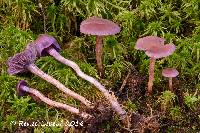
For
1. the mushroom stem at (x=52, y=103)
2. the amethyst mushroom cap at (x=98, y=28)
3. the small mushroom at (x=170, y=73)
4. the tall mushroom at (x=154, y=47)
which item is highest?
the amethyst mushroom cap at (x=98, y=28)

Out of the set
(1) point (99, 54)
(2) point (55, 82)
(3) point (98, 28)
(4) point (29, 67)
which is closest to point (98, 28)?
(3) point (98, 28)

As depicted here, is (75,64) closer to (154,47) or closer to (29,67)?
(29,67)

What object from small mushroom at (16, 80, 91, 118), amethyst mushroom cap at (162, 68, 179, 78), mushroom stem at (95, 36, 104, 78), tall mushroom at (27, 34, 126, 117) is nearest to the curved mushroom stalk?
amethyst mushroom cap at (162, 68, 179, 78)

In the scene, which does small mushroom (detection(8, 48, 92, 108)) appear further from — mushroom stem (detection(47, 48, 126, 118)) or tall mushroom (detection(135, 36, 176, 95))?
tall mushroom (detection(135, 36, 176, 95))

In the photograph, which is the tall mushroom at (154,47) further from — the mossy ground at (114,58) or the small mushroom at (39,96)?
the small mushroom at (39,96)

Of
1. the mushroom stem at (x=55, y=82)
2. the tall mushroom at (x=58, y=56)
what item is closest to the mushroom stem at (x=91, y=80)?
the tall mushroom at (x=58, y=56)

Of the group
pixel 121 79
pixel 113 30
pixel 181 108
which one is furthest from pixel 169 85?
pixel 113 30
